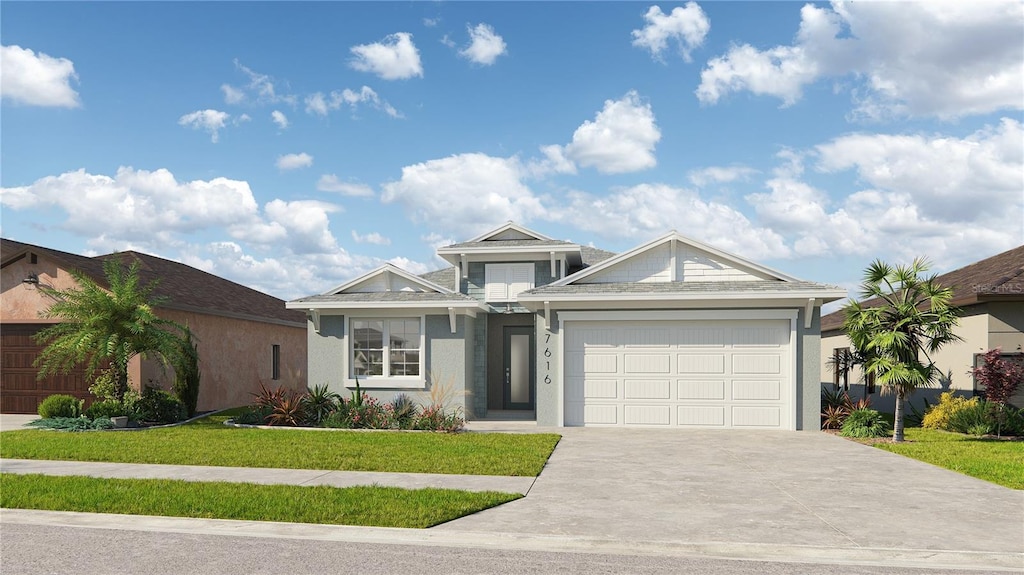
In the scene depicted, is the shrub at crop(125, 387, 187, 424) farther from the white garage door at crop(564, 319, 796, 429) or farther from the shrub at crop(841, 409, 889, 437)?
the shrub at crop(841, 409, 889, 437)

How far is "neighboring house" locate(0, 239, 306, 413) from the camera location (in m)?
20.7

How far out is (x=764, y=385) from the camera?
17.6 m

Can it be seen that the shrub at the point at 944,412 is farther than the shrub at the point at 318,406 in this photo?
Yes

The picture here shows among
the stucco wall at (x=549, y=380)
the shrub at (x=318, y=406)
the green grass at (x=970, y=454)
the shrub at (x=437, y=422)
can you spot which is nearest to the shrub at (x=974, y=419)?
the green grass at (x=970, y=454)

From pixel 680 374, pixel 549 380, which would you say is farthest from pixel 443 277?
pixel 680 374

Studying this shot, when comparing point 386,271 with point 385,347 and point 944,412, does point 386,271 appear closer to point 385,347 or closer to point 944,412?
point 385,347

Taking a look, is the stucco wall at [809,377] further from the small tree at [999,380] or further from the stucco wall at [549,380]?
the stucco wall at [549,380]

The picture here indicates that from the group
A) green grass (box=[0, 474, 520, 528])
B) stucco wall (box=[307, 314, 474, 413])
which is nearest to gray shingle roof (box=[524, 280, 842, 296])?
stucco wall (box=[307, 314, 474, 413])

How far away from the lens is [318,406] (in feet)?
59.8

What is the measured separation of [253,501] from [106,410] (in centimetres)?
1089

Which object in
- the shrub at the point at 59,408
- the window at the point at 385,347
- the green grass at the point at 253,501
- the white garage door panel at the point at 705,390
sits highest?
the window at the point at 385,347

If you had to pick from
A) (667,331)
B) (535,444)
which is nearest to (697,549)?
(535,444)

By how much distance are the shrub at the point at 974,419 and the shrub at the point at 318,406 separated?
48.1 ft

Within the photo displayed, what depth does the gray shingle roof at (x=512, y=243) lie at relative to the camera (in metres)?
20.7
